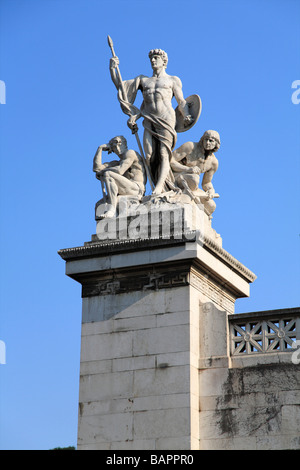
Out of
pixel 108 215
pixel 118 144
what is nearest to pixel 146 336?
pixel 108 215

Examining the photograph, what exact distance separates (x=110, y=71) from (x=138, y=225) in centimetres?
349

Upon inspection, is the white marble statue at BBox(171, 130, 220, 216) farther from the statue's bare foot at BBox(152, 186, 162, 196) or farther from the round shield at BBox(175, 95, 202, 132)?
the statue's bare foot at BBox(152, 186, 162, 196)

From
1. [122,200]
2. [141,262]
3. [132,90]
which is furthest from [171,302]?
[132,90]

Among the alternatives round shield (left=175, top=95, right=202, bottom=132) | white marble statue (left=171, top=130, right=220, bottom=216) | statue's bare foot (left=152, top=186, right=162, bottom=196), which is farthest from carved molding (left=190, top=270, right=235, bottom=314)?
round shield (left=175, top=95, right=202, bottom=132)

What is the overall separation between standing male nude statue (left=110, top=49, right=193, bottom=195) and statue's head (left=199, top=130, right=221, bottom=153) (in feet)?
1.56

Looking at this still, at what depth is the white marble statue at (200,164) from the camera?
1706cm

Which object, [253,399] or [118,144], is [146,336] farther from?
[118,144]

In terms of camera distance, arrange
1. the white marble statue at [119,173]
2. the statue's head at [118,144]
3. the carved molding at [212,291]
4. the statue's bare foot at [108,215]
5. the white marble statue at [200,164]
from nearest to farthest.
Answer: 1. the carved molding at [212,291]
2. the statue's bare foot at [108,215]
3. the white marble statue at [119,173]
4. the white marble statue at [200,164]
5. the statue's head at [118,144]

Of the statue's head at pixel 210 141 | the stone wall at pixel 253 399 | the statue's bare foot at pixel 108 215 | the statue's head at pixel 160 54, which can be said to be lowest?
the stone wall at pixel 253 399

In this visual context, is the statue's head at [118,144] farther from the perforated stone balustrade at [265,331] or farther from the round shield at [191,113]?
the perforated stone balustrade at [265,331]

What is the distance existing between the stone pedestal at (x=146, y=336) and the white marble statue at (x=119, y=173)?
1.12 m

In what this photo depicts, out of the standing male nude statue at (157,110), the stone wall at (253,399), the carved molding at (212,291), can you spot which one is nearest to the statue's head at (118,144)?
the standing male nude statue at (157,110)

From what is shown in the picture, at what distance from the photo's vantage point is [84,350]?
52.3 ft

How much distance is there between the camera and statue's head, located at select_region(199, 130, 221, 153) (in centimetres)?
1725
